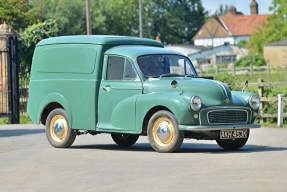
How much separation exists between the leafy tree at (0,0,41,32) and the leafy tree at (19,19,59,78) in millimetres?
12320

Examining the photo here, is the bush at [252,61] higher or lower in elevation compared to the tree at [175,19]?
lower

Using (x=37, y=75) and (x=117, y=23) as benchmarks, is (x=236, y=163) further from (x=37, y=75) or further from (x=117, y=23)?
(x=117, y=23)

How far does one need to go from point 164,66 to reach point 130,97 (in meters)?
0.92

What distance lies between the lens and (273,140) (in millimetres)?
21781

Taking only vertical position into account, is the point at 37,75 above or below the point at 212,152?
above

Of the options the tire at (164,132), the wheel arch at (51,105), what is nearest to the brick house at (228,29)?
the wheel arch at (51,105)

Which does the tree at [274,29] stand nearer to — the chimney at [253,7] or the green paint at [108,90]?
the chimney at [253,7]

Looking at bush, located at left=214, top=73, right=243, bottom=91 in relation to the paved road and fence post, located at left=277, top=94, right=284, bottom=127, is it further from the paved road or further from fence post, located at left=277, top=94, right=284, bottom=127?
the paved road

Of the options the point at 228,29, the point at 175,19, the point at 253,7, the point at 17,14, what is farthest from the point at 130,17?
the point at 17,14

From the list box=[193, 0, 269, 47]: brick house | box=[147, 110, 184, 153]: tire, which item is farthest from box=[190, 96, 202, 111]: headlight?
box=[193, 0, 269, 47]: brick house

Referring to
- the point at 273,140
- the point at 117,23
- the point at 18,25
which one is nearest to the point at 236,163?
the point at 273,140

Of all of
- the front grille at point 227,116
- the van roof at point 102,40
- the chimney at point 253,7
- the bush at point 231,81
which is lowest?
the front grille at point 227,116

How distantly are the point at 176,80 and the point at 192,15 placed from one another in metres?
148

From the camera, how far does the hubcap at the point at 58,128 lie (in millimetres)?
20266
